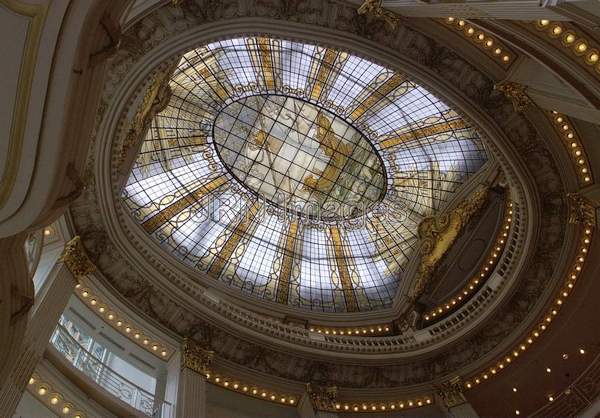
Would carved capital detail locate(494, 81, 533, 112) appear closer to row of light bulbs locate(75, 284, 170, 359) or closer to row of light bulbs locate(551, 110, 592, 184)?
row of light bulbs locate(551, 110, 592, 184)

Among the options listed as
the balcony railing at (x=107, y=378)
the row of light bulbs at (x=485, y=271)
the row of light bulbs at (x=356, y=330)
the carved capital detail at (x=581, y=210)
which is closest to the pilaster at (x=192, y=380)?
the balcony railing at (x=107, y=378)

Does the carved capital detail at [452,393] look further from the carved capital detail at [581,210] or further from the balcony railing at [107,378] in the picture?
the balcony railing at [107,378]

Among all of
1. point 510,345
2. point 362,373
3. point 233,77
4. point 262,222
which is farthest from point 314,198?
point 510,345

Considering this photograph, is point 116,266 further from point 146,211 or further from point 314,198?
point 314,198

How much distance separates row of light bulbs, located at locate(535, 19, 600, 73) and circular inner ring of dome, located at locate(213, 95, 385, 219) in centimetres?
1406

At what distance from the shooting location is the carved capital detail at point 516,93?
50.3ft

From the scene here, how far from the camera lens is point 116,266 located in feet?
57.7

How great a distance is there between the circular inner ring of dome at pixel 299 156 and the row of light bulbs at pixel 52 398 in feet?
49.6

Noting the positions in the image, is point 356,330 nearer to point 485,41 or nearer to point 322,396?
point 322,396

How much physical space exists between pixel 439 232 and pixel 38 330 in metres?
18.4

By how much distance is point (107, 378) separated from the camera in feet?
50.1

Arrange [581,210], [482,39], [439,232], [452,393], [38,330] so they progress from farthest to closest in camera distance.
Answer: [439,232], [452,393], [581,210], [482,39], [38,330]

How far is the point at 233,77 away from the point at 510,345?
1640cm

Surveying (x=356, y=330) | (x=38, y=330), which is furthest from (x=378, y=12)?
(x=356, y=330)
